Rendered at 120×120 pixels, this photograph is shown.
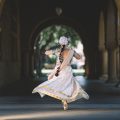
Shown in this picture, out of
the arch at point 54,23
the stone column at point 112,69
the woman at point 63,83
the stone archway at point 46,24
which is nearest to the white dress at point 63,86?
the woman at point 63,83

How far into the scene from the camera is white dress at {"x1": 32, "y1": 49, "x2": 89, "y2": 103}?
14.6 m

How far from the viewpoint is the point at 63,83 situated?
580 inches

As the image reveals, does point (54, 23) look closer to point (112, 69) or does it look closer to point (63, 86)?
point (112, 69)

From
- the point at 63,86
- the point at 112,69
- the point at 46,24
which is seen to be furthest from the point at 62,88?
the point at 46,24

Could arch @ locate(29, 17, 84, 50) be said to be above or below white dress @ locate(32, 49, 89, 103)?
above

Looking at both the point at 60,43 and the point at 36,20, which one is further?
the point at 36,20

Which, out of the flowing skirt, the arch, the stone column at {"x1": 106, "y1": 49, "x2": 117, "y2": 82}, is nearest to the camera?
the flowing skirt

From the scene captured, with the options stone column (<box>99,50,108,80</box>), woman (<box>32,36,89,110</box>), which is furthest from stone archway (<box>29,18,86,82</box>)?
woman (<box>32,36,89,110</box>)

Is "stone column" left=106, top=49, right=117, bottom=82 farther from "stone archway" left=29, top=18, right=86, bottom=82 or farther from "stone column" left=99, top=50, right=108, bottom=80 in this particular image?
"stone archway" left=29, top=18, right=86, bottom=82

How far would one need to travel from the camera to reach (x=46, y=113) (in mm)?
14492

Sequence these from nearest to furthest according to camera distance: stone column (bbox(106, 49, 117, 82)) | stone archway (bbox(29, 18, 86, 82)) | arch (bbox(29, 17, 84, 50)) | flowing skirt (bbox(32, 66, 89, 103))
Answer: flowing skirt (bbox(32, 66, 89, 103)) < stone column (bbox(106, 49, 117, 82)) < arch (bbox(29, 17, 84, 50)) < stone archway (bbox(29, 18, 86, 82))

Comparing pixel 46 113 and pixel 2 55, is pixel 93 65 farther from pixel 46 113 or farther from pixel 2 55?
pixel 46 113

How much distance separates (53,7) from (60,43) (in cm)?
3139

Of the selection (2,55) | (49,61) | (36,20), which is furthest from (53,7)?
(49,61)
